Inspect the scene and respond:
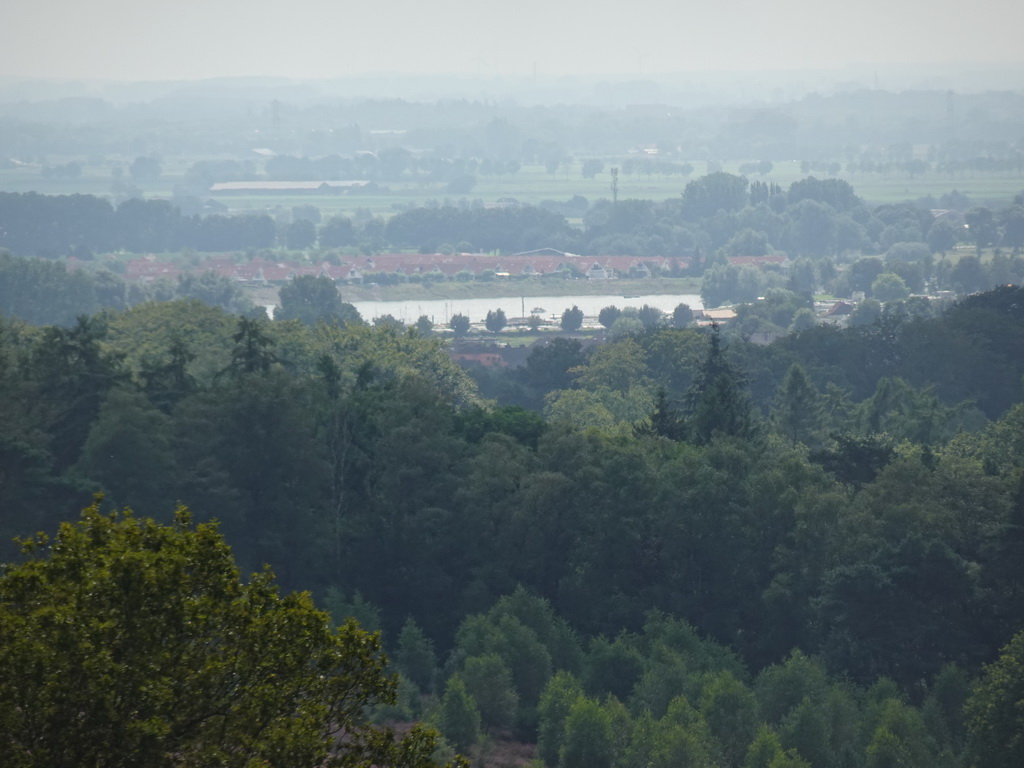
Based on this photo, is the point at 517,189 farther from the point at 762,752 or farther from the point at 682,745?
the point at 682,745

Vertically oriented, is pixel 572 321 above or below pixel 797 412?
below

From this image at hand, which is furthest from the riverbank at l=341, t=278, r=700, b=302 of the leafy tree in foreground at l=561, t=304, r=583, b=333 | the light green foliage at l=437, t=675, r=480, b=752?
the light green foliage at l=437, t=675, r=480, b=752

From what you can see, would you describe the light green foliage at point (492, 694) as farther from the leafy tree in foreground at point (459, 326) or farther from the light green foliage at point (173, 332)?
the leafy tree in foreground at point (459, 326)

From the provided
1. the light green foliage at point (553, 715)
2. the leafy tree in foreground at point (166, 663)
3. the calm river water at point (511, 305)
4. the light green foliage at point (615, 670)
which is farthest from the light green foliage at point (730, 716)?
the calm river water at point (511, 305)

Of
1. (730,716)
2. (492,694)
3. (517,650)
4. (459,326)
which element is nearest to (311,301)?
(459,326)

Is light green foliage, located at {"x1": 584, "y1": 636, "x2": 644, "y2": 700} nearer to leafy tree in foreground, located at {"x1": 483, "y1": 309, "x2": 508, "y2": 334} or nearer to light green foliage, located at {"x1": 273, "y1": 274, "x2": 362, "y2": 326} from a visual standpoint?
light green foliage, located at {"x1": 273, "y1": 274, "x2": 362, "y2": 326}

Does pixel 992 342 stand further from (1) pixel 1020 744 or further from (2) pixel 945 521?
(1) pixel 1020 744

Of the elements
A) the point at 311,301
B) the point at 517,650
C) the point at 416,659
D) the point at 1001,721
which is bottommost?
the point at 416,659

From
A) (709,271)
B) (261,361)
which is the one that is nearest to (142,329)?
(261,361)
